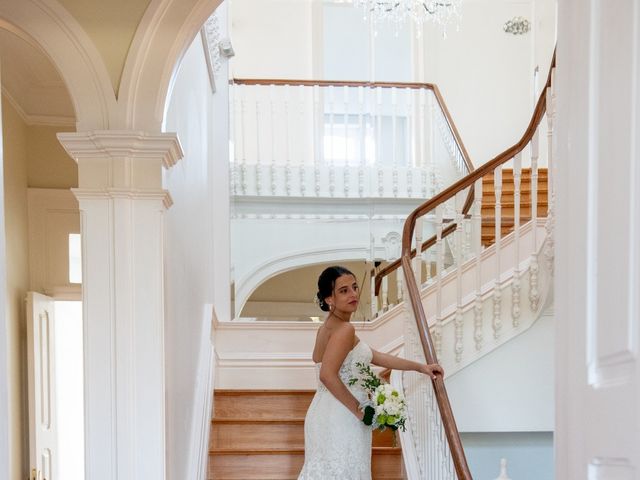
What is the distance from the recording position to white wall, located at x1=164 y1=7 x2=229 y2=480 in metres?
3.53

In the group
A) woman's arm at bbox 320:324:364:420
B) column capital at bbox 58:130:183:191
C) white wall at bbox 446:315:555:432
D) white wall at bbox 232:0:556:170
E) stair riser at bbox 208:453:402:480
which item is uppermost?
white wall at bbox 232:0:556:170

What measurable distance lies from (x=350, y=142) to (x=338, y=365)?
4.18m

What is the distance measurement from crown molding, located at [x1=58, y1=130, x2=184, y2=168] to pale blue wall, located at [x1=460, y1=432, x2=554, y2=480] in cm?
313

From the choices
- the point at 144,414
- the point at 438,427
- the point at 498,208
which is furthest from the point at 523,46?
the point at 144,414

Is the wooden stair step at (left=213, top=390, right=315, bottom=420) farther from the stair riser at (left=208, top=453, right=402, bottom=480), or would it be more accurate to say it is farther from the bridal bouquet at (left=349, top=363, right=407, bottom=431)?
the bridal bouquet at (left=349, top=363, right=407, bottom=431)

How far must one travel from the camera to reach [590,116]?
107 cm

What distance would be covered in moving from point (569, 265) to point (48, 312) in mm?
4287

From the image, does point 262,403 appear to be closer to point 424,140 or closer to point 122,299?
point 122,299

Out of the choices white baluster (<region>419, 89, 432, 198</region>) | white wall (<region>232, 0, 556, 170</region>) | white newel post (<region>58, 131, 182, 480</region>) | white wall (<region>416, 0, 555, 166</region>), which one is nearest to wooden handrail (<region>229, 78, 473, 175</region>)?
white baluster (<region>419, 89, 432, 198</region>)

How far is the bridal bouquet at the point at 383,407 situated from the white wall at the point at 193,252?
0.96m

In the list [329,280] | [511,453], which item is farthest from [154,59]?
[511,453]

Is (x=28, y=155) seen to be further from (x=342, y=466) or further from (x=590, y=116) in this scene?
(x=590, y=116)

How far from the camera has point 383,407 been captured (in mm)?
3654

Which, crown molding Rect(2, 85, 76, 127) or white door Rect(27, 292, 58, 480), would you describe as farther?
crown molding Rect(2, 85, 76, 127)
